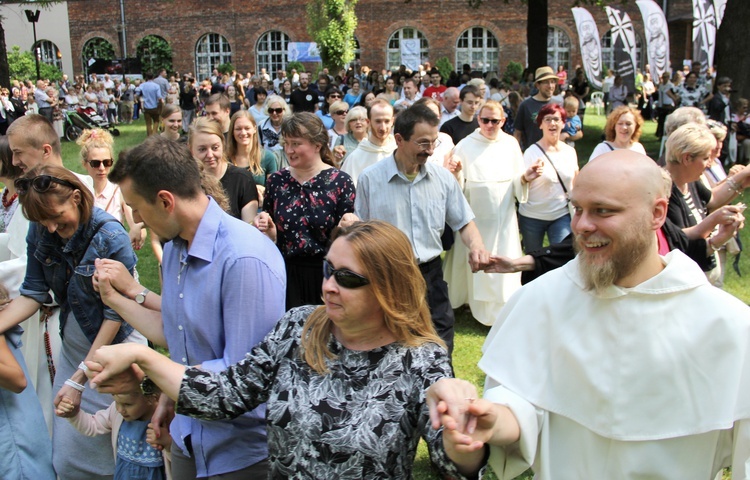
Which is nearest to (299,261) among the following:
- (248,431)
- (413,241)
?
(413,241)

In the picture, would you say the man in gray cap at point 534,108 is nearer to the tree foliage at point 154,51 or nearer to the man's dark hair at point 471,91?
the man's dark hair at point 471,91

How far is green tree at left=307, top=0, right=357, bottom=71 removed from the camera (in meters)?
30.3

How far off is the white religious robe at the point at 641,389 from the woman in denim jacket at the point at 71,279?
2.10 meters

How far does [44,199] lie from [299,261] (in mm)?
1876

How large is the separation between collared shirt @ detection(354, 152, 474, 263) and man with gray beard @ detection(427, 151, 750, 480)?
2603 mm

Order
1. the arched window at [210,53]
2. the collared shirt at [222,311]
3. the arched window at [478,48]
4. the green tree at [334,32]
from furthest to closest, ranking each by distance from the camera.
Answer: the arched window at [210,53] < the arched window at [478,48] < the green tree at [334,32] < the collared shirt at [222,311]

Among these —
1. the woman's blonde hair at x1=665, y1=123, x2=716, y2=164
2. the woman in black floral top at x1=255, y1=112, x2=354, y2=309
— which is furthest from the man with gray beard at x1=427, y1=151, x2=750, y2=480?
the woman in black floral top at x1=255, y1=112, x2=354, y2=309

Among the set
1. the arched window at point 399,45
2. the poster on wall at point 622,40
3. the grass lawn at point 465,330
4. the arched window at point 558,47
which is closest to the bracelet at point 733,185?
the grass lawn at point 465,330

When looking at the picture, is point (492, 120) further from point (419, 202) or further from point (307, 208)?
point (307, 208)

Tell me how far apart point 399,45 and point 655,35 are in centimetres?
2285

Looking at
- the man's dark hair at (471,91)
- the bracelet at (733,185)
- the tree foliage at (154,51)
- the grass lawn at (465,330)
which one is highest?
the tree foliage at (154,51)

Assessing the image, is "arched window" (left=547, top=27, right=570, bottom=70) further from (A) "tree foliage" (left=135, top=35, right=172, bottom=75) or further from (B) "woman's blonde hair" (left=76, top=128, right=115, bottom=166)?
(B) "woman's blonde hair" (left=76, top=128, right=115, bottom=166)

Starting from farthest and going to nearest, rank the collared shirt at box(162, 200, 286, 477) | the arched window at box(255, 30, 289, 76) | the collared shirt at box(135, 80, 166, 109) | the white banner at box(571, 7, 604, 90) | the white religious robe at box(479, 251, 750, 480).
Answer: the arched window at box(255, 30, 289, 76)
the collared shirt at box(135, 80, 166, 109)
the white banner at box(571, 7, 604, 90)
the collared shirt at box(162, 200, 286, 477)
the white religious robe at box(479, 251, 750, 480)

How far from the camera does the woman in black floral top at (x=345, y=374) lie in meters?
2.27
